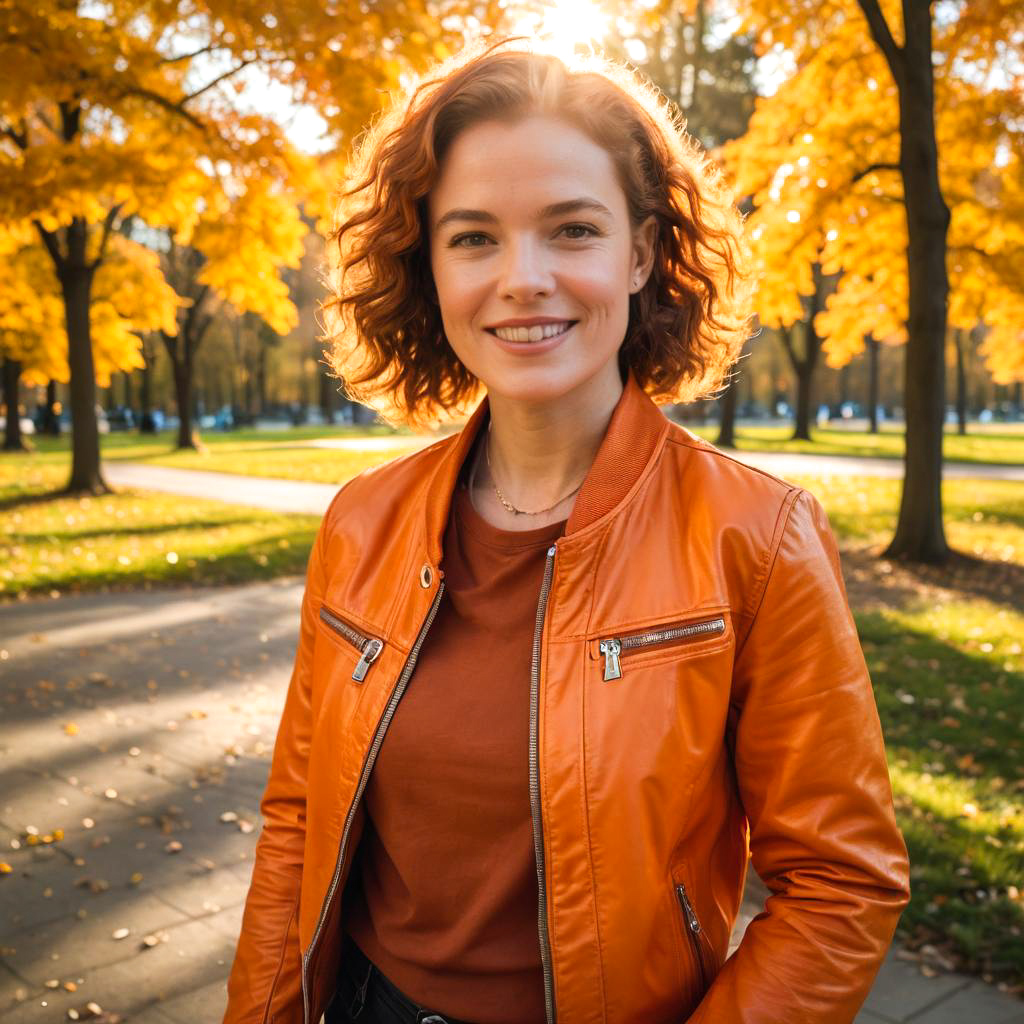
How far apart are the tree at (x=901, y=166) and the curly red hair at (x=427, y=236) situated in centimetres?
1011

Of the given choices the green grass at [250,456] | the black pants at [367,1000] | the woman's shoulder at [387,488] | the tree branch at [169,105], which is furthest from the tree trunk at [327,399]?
the black pants at [367,1000]

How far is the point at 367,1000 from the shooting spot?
6.72ft

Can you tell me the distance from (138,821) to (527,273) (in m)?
3.86

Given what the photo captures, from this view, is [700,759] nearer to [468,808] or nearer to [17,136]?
[468,808]

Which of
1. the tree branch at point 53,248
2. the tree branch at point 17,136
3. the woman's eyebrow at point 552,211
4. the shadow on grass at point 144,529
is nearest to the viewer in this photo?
the woman's eyebrow at point 552,211

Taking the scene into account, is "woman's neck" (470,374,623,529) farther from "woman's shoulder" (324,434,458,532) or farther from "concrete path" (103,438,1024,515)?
"concrete path" (103,438,1024,515)

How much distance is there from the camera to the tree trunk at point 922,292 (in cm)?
1140

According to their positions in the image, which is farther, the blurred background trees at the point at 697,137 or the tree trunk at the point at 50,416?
the tree trunk at the point at 50,416

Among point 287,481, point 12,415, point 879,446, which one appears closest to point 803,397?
point 879,446

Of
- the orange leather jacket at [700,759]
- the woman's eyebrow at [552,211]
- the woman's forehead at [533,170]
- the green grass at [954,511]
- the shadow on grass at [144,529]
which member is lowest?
the green grass at [954,511]

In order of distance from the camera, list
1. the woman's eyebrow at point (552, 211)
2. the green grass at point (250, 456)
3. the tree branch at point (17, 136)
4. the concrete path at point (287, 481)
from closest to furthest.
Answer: the woman's eyebrow at point (552, 211), the tree branch at point (17, 136), the concrete path at point (287, 481), the green grass at point (250, 456)

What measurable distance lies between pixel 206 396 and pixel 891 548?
77.9m

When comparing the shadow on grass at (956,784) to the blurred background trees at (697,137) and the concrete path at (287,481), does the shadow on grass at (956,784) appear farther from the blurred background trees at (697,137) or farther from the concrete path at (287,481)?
the concrete path at (287,481)

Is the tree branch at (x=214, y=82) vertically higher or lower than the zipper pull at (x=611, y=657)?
higher
